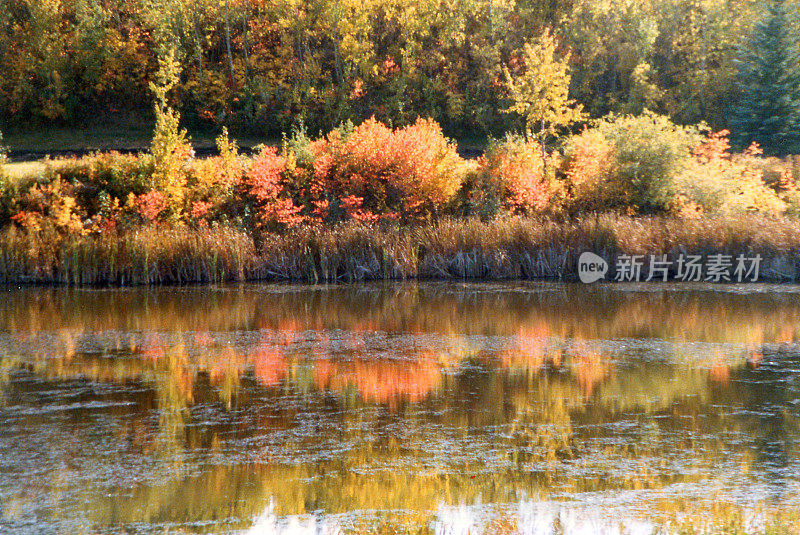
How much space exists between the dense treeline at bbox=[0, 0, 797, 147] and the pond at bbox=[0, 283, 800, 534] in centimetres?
2363

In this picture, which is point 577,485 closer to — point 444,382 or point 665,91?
point 444,382

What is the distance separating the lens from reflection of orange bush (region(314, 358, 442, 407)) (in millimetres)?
10355

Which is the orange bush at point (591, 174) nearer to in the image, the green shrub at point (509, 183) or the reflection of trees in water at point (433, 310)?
the green shrub at point (509, 183)

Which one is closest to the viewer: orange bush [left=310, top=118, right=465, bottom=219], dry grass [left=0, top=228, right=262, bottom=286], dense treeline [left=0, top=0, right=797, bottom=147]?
dry grass [left=0, top=228, right=262, bottom=286]

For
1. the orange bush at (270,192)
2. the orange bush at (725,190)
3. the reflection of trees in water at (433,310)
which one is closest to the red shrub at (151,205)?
the orange bush at (270,192)

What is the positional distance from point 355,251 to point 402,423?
14.4m

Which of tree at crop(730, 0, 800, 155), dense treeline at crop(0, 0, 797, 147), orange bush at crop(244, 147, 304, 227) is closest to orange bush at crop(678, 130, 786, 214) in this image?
tree at crop(730, 0, 800, 155)

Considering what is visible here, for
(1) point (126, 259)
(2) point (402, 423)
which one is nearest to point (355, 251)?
(1) point (126, 259)

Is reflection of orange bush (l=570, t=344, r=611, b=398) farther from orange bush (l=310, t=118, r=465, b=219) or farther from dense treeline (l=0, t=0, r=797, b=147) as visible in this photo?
dense treeline (l=0, t=0, r=797, b=147)

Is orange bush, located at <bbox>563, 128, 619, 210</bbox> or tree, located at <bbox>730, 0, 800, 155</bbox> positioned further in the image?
tree, located at <bbox>730, 0, 800, 155</bbox>

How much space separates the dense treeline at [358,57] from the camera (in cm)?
3831

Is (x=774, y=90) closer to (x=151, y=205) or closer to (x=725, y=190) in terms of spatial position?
(x=725, y=190)

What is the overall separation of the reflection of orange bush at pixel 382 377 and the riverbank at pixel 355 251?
1077 centimetres

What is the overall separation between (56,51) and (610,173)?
26403mm
